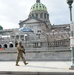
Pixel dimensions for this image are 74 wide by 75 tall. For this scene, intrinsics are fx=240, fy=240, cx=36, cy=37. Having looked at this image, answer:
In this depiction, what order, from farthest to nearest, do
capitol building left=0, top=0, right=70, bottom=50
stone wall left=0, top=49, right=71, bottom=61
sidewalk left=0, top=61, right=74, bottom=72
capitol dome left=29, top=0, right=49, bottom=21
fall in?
capitol dome left=29, top=0, right=49, bottom=21 < capitol building left=0, top=0, right=70, bottom=50 < stone wall left=0, top=49, right=71, bottom=61 < sidewalk left=0, top=61, right=74, bottom=72

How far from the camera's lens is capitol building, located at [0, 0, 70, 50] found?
89.4 meters

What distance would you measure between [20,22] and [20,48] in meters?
116

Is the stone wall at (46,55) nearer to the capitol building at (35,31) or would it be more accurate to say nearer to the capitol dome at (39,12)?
the capitol building at (35,31)

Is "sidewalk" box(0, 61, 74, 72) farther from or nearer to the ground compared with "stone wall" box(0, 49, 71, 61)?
nearer to the ground

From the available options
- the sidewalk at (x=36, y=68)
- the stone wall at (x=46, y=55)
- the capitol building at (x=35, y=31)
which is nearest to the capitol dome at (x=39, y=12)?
the capitol building at (x=35, y=31)

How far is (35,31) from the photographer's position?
11988 centimetres

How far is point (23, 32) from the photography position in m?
104

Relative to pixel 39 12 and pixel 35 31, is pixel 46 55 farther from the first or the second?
pixel 39 12

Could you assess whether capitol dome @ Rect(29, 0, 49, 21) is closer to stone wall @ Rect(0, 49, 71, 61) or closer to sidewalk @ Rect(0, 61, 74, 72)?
stone wall @ Rect(0, 49, 71, 61)

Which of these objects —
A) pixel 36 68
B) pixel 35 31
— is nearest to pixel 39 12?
pixel 35 31

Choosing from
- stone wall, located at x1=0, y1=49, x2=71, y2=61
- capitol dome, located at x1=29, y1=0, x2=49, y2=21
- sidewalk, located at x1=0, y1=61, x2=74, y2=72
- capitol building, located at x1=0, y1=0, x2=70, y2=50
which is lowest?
sidewalk, located at x1=0, y1=61, x2=74, y2=72

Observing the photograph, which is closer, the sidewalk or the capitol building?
the sidewalk

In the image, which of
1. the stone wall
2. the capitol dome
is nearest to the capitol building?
the capitol dome

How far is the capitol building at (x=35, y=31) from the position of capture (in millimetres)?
89363
